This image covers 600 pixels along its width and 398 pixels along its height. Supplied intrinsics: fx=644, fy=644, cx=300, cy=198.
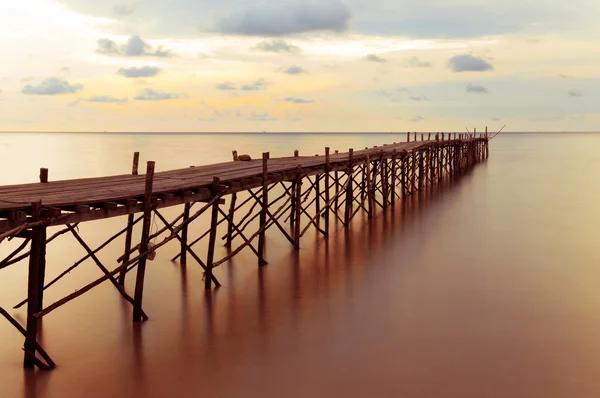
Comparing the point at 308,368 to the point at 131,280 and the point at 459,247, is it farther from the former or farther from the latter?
the point at 459,247

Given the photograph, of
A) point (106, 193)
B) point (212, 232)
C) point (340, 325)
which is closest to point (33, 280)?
point (106, 193)

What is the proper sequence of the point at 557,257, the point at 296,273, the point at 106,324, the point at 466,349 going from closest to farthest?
the point at 466,349 < the point at 106,324 < the point at 296,273 < the point at 557,257

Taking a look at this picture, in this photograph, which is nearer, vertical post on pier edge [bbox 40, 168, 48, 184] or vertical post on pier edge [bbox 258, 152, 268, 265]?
vertical post on pier edge [bbox 40, 168, 48, 184]

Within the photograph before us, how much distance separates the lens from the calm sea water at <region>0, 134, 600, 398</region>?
764 cm

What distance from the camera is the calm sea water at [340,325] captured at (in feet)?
25.1

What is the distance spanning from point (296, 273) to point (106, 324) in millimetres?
4299

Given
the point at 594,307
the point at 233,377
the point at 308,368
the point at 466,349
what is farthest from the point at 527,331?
the point at 233,377

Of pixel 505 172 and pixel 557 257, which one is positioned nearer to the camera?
pixel 557 257

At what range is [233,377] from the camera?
778 cm

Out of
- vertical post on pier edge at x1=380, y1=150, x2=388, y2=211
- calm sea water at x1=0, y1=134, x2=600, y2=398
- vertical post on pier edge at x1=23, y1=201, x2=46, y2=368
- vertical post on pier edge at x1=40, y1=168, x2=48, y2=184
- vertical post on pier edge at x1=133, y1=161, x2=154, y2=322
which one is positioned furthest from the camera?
vertical post on pier edge at x1=380, y1=150, x2=388, y2=211

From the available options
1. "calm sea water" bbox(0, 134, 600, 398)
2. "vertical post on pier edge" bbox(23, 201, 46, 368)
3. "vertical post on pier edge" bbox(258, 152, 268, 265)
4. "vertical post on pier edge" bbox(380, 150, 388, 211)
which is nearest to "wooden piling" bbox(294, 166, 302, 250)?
"calm sea water" bbox(0, 134, 600, 398)

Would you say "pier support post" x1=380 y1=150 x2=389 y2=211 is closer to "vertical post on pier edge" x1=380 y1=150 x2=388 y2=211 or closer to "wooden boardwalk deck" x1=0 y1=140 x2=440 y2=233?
"vertical post on pier edge" x1=380 y1=150 x2=388 y2=211

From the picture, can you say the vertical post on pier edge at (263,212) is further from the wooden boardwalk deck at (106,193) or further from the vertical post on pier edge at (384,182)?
the vertical post on pier edge at (384,182)

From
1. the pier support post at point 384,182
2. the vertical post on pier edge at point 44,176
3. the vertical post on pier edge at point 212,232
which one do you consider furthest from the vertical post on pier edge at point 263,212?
the pier support post at point 384,182
